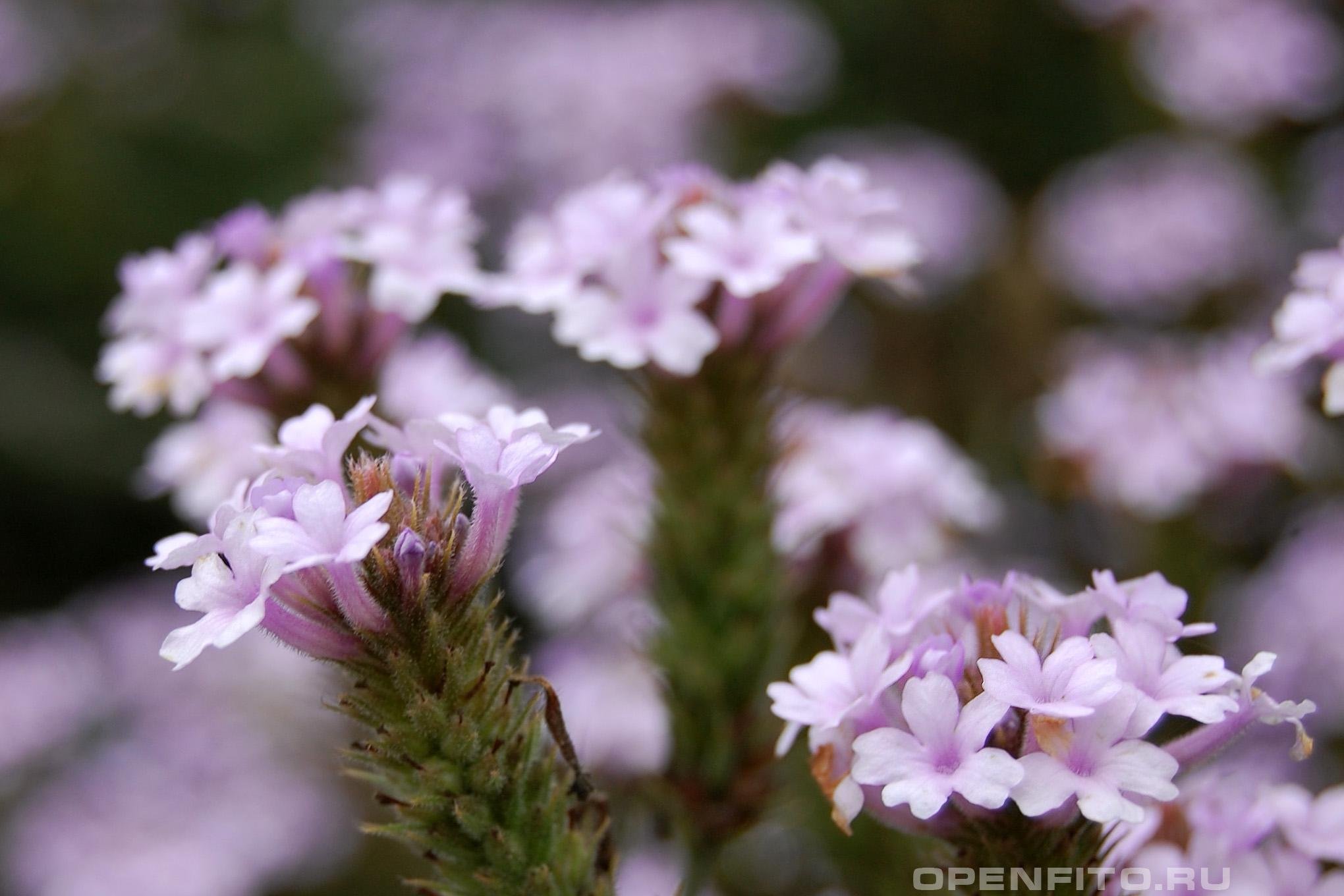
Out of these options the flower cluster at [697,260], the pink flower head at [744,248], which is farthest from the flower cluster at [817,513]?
the pink flower head at [744,248]

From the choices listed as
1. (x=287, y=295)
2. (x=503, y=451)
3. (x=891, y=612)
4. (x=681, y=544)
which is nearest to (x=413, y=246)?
(x=287, y=295)

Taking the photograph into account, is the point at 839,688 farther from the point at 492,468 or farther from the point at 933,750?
the point at 492,468

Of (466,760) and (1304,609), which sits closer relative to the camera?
(466,760)

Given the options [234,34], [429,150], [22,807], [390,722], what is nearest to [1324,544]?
[390,722]

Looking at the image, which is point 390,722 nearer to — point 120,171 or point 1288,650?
point 1288,650

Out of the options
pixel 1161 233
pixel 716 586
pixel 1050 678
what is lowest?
pixel 1050 678
